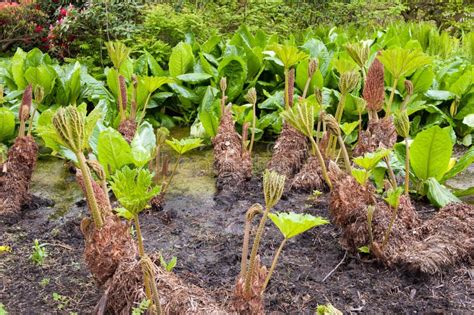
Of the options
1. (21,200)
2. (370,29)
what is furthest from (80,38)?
(370,29)

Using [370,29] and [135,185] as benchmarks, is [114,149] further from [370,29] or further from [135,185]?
[370,29]

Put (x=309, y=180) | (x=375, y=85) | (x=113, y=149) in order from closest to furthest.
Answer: (x=113, y=149) → (x=375, y=85) → (x=309, y=180)

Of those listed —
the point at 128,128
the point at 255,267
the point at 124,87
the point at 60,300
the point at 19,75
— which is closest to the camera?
the point at 255,267

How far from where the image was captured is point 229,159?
350cm

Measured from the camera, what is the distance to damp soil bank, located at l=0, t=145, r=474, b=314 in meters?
2.20

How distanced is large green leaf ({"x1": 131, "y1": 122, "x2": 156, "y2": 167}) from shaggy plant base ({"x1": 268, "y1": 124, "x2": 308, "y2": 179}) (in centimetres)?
87

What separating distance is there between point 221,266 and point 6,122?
220 centimetres

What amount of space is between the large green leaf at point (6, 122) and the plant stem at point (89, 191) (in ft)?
7.12

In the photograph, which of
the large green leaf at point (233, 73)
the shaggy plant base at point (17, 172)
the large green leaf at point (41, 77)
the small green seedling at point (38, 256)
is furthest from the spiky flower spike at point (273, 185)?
the large green leaf at point (41, 77)

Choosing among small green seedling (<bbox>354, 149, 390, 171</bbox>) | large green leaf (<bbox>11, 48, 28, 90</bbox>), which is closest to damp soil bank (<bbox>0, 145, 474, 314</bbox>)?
small green seedling (<bbox>354, 149, 390, 171</bbox>)

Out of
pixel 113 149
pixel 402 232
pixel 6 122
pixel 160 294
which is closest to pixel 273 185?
pixel 160 294

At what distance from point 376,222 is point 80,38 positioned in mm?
4945

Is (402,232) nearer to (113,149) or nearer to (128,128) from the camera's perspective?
(113,149)

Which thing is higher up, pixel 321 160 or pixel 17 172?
pixel 321 160
